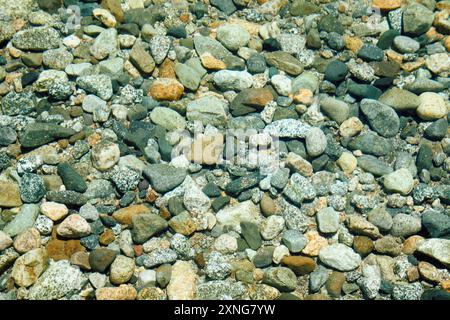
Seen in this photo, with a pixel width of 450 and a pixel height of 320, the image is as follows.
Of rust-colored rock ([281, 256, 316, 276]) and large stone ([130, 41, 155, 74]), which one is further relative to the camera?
large stone ([130, 41, 155, 74])

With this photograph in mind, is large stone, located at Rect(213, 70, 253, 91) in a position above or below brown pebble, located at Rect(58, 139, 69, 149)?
above

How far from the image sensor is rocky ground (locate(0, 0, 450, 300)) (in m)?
2.55

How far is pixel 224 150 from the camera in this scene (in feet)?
9.44

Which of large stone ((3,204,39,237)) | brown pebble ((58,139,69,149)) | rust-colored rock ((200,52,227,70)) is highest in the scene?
rust-colored rock ((200,52,227,70))

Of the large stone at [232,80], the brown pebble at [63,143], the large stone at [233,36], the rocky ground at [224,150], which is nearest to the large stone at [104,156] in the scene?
the rocky ground at [224,150]

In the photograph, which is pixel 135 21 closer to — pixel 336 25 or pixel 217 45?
pixel 217 45

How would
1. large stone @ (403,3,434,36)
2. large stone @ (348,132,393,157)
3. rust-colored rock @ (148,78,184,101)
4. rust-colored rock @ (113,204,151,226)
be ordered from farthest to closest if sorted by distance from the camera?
large stone @ (403,3,434,36) < rust-colored rock @ (148,78,184,101) < large stone @ (348,132,393,157) < rust-colored rock @ (113,204,151,226)

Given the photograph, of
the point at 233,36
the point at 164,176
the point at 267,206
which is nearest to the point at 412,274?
the point at 267,206

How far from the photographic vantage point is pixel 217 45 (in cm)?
324

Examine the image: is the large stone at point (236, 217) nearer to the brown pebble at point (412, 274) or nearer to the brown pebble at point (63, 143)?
the brown pebble at point (412, 274)

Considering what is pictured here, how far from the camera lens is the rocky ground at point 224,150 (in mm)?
2553

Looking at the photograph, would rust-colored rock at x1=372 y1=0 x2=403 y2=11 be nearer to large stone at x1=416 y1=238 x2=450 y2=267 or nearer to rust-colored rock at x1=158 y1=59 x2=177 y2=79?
rust-colored rock at x1=158 y1=59 x2=177 y2=79

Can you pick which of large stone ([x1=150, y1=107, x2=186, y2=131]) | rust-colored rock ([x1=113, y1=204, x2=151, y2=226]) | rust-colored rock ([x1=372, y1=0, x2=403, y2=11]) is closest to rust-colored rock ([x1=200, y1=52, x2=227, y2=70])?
large stone ([x1=150, y1=107, x2=186, y2=131])

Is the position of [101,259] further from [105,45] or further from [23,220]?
[105,45]
